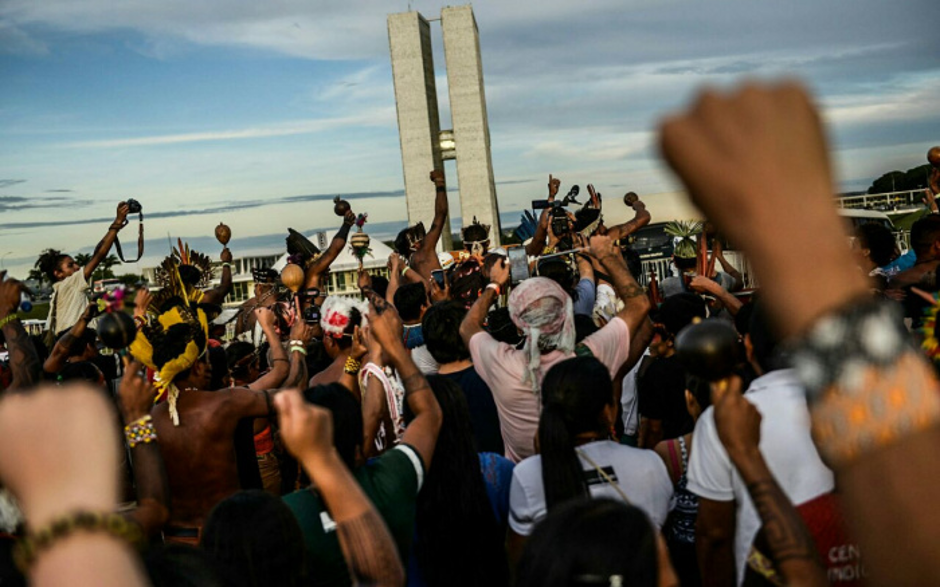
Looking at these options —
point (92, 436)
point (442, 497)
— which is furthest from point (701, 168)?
point (442, 497)

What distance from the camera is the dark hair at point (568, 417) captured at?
3.22 m

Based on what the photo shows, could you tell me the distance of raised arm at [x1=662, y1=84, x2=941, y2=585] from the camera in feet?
3.03

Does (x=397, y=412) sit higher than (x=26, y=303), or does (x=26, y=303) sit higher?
(x=26, y=303)

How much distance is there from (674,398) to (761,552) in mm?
1958

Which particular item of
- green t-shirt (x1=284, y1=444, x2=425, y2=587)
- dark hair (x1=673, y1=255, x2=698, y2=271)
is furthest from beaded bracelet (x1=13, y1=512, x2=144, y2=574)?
dark hair (x1=673, y1=255, x2=698, y2=271)

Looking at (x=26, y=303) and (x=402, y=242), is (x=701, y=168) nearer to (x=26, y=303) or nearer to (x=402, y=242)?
(x=26, y=303)

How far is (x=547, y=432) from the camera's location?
10.9 ft

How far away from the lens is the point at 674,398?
4672 mm

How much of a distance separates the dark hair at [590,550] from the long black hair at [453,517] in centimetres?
136

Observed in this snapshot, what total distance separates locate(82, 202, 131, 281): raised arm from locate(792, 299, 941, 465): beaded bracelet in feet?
26.9

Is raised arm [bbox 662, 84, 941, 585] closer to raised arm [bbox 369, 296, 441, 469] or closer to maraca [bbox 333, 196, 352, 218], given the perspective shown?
raised arm [bbox 369, 296, 441, 469]

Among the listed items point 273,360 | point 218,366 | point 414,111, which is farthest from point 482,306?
Answer: point 414,111

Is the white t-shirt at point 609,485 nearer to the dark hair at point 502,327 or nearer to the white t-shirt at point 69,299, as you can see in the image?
the dark hair at point 502,327

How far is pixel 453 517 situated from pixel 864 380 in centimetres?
254
